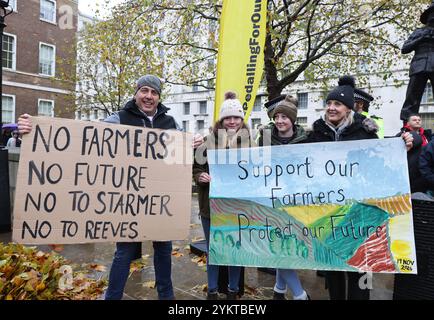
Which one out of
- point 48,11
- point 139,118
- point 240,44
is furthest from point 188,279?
point 48,11

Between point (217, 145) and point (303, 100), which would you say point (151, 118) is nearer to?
point (217, 145)

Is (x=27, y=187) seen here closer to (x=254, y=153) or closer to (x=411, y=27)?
(x=254, y=153)

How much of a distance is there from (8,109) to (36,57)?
450 cm

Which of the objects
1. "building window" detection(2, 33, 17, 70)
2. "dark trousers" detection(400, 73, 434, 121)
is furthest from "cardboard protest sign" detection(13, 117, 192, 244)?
"building window" detection(2, 33, 17, 70)

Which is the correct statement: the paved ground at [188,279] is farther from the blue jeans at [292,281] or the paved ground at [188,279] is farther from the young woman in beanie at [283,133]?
the blue jeans at [292,281]

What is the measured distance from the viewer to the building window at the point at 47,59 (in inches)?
952

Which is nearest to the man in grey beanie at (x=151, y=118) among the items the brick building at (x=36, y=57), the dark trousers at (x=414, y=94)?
the dark trousers at (x=414, y=94)

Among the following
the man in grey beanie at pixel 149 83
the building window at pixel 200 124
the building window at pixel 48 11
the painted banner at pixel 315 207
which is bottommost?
the painted banner at pixel 315 207

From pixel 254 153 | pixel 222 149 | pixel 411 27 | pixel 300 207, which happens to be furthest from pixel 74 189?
pixel 411 27

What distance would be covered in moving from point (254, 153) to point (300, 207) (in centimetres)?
58

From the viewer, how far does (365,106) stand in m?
4.43

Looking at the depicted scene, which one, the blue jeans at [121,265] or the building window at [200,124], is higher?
the building window at [200,124]

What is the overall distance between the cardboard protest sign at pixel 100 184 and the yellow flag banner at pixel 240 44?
2.38 metres

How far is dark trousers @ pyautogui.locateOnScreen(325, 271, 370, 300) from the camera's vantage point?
2.55 m
